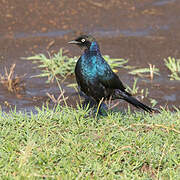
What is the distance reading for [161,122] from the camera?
15.0 ft

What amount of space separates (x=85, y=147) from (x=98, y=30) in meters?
4.14

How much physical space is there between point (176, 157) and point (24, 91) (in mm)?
2642

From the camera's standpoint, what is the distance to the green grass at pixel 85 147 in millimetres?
3484

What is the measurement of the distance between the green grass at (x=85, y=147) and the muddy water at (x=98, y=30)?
1.52 m

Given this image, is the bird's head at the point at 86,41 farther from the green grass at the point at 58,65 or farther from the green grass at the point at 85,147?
the green grass at the point at 58,65

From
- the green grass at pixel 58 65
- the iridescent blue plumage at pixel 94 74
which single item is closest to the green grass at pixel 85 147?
the iridescent blue plumage at pixel 94 74

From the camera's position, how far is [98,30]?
7777 millimetres

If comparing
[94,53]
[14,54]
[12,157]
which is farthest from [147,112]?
[14,54]

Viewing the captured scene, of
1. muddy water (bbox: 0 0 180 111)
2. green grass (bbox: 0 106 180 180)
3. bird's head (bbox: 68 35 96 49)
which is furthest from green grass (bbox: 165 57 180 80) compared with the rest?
bird's head (bbox: 68 35 96 49)

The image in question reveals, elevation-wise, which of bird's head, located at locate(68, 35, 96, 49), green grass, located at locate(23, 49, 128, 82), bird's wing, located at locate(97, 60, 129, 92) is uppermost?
bird's head, located at locate(68, 35, 96, 49)

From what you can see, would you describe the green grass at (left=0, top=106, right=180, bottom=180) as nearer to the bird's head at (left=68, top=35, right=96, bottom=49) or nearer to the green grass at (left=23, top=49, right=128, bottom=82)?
the bird's head at (left=68, top=35, right=96, bottom=49)

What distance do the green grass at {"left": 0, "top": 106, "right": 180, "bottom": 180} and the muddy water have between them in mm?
1521

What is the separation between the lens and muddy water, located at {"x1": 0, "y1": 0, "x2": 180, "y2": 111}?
22.0 feet

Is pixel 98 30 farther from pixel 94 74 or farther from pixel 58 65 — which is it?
pixel 94 74
